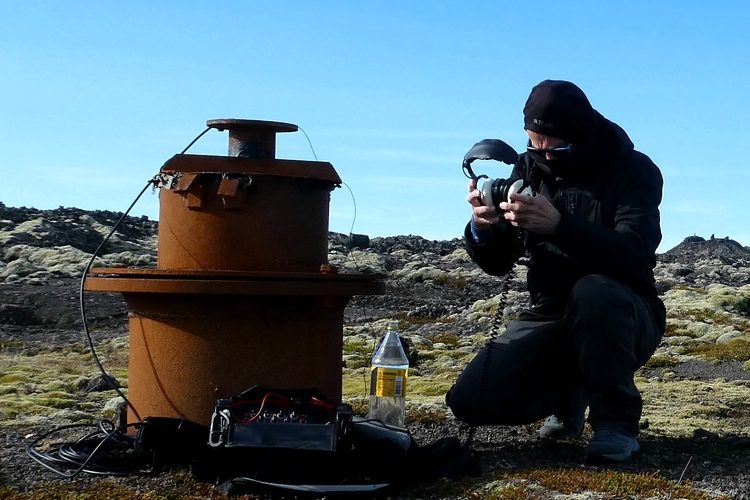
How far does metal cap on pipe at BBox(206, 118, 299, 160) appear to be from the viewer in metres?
5.84

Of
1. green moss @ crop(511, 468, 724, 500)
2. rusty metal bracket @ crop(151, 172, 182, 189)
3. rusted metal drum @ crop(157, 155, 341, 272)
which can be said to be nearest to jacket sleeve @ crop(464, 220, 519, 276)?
rusted metal drum @ crop(157, 155, 341, 272)

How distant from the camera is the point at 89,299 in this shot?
18.1m

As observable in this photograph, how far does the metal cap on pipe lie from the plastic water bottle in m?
1.28

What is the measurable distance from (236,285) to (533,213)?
1613 mm

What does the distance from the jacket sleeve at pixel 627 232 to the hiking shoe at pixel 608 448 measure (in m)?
0.86

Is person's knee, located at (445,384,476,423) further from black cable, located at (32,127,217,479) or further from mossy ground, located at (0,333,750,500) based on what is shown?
black cable, located at (32,127,217,479)

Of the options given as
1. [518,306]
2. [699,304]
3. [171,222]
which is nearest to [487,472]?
[171,222]

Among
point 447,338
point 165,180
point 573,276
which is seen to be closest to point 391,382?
point 573,276

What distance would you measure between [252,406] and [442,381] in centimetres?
472

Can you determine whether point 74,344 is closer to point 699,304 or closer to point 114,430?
point 114,430

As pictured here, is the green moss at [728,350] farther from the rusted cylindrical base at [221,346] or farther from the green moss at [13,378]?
the green moss at [13,378]

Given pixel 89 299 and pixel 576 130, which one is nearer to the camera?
pixel 576 130

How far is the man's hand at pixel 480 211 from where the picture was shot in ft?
18.4

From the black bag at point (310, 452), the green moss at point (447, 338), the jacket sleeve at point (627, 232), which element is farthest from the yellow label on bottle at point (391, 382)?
the green moss at point (447, 338)
